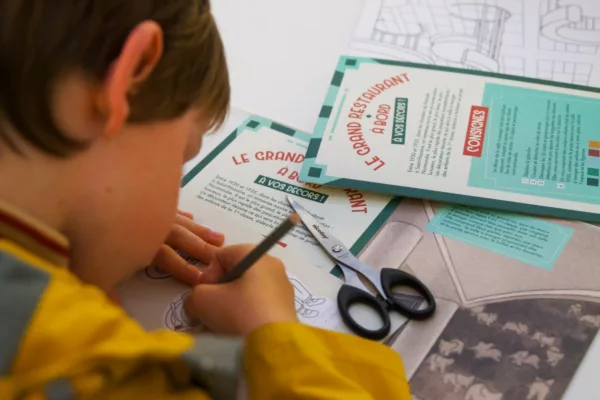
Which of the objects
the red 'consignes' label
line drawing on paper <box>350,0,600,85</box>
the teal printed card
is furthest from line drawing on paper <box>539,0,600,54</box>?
the teal printed card

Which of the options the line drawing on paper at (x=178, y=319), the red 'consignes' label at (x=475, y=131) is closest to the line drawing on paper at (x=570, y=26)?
the red 'consignes' label at (x=475, y=131)

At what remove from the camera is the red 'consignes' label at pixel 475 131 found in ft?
2.02

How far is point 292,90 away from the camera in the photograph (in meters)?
0.71

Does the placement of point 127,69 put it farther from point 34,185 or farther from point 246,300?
point 246,300

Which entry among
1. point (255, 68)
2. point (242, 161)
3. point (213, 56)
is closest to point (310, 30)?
point (255, 68)

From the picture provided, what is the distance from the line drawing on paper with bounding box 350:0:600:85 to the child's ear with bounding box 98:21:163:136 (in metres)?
0.42

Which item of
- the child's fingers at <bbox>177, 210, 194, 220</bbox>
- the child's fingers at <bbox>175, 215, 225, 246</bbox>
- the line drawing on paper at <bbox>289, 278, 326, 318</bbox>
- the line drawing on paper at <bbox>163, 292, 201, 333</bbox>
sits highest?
the child's fingers at <bbox>177, 210, 194, 220</bbox>

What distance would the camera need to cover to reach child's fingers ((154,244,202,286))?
0.53 meters

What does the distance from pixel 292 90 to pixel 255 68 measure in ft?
0.20

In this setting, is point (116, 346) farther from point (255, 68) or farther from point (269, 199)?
point (255, 68)

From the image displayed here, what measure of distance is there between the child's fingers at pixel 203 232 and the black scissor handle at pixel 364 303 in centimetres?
11

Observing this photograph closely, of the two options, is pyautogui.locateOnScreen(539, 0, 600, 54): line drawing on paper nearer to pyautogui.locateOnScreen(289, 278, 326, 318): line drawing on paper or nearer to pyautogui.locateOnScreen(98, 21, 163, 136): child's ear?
pyautogui.locateOnScreen(289, 278, 326, 318): line drawing on paper

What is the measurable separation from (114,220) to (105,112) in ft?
0.28

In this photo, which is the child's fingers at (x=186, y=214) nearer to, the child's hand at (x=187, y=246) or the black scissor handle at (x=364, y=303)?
the child's hand at (x=187, y=246)
